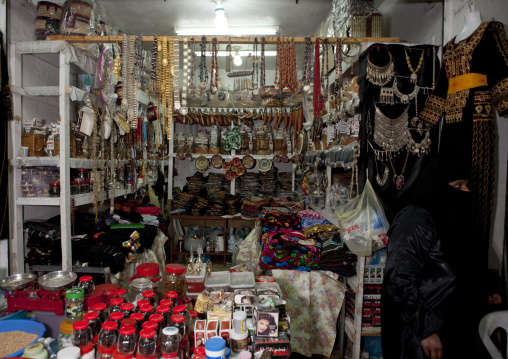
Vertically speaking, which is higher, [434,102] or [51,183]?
[434,102]

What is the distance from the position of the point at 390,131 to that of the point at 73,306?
228cm

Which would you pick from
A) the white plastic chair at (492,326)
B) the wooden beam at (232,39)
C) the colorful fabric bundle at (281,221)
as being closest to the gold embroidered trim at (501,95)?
the wooden beam at (232,39)

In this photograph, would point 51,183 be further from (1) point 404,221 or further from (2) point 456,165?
(2) point 456,165

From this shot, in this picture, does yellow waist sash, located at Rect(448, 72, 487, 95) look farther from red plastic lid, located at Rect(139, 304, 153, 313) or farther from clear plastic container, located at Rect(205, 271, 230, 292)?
red plastic lid, located at Rect(139, 304, 153, 313)

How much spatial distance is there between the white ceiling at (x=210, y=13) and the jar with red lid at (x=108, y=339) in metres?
→ 3.79

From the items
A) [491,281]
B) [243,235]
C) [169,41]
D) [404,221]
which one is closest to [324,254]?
[404,221]

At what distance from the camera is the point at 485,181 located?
2105 millimetres

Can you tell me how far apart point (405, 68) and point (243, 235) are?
3574 millimetres

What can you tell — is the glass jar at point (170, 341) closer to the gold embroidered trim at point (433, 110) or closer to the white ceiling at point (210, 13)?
the gold embroidered trim at point (433, 110)

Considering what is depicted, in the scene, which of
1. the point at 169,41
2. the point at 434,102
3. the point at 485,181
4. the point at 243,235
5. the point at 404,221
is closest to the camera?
the point at 404,221

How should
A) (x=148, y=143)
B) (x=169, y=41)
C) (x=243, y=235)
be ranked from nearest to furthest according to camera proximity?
(x=169, y=41) < (x=148, y=143) < (x=243, y=235)

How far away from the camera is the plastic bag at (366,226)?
226 centimetres

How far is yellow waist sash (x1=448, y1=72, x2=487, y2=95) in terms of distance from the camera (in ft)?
6.73

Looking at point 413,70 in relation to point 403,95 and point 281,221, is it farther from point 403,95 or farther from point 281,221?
point 281,221
